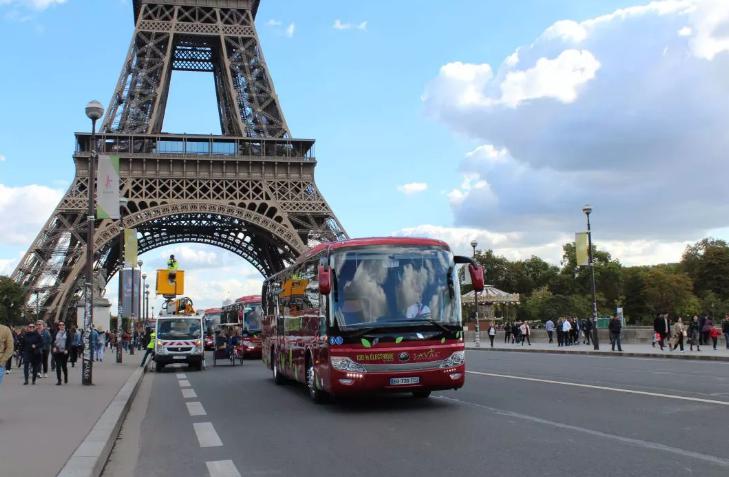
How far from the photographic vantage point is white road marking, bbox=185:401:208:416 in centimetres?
1247

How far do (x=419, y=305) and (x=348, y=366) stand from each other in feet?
4.92

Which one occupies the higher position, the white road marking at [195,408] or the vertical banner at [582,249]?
the vertical banner at [582,249]

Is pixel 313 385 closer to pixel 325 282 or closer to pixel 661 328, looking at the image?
pixel 325 282

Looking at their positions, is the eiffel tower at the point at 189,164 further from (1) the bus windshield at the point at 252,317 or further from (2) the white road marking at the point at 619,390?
(2) the white road marking at the point at 619,390

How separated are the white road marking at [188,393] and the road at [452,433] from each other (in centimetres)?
41

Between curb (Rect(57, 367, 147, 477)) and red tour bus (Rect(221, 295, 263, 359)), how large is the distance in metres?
21.3

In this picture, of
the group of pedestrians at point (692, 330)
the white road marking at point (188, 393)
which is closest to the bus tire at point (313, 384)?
the white road marking at point (188, 393)

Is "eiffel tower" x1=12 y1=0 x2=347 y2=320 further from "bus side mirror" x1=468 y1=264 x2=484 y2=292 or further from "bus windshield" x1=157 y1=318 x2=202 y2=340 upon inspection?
"bus side mirror" x1=468 y1=264 x2=484 y2=292

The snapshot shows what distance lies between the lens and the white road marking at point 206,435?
9.06 meters

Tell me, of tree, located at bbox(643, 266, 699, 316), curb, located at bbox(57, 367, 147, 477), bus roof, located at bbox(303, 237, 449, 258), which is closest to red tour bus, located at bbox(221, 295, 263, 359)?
curb, located at bbox(57, 367, 147, 477)

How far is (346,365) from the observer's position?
37.7ft

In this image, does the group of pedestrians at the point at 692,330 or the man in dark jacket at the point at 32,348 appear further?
the group of pedestrians at the point at 692,330

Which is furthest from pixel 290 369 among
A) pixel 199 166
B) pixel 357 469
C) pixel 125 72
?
pixel 125 72

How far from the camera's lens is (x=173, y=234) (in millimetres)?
65188
